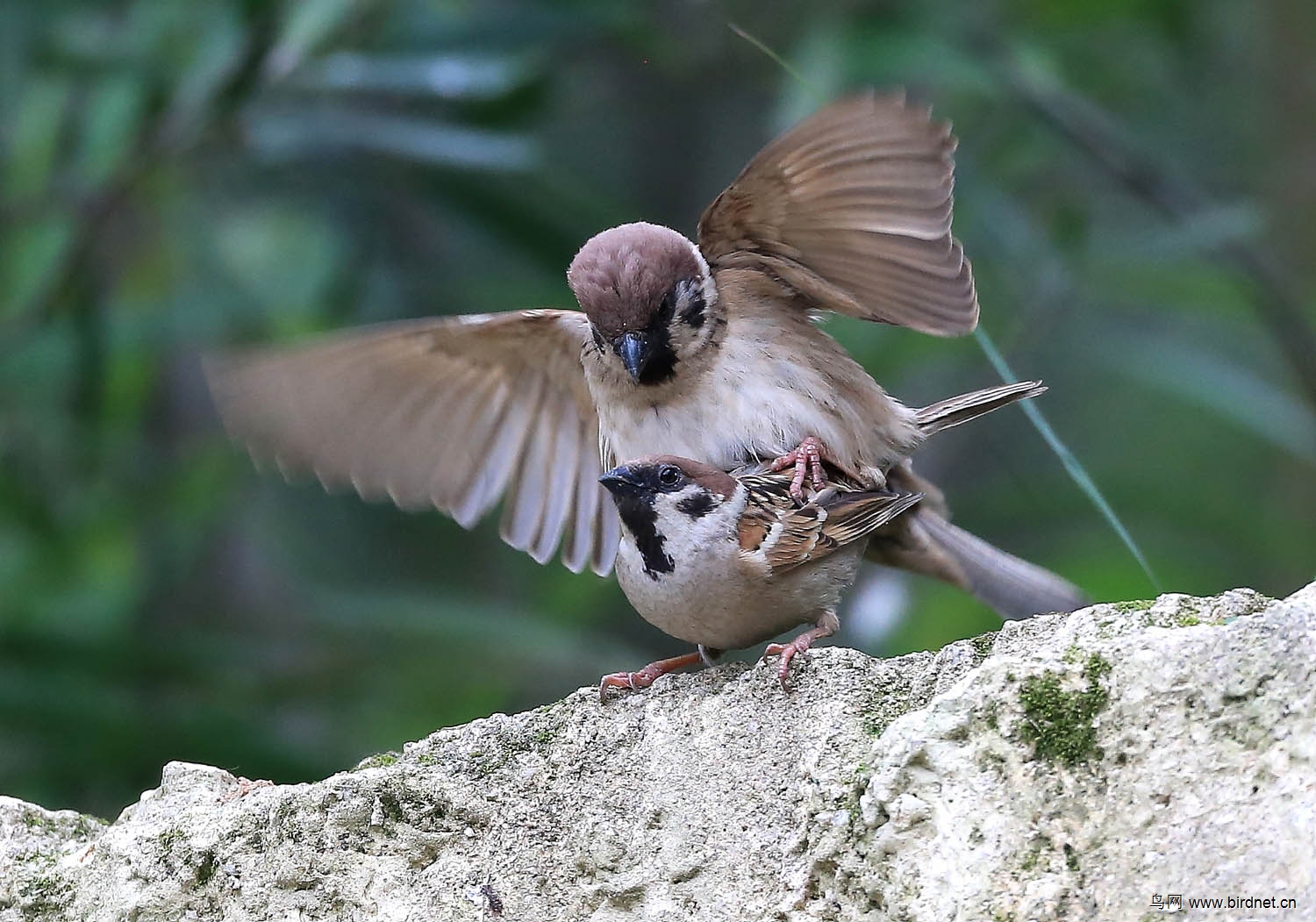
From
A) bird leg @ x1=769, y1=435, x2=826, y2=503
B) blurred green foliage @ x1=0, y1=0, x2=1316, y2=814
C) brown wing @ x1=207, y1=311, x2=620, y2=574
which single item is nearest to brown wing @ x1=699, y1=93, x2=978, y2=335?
bird leg @ x1=769, y1=435, x2=826, y2=503

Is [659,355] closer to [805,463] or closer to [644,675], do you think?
[805,463]

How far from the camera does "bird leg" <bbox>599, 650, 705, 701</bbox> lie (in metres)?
2.44

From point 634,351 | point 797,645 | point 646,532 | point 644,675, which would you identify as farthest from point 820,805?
point 634,351

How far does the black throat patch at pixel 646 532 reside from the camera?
2.62 meters

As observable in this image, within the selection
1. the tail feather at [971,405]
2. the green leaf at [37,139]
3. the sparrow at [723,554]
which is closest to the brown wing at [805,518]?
the sparrow at [723,554]

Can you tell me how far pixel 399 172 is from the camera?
5.32 meters

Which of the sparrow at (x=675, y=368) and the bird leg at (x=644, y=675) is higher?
the sparrow at (x=675, y=368)

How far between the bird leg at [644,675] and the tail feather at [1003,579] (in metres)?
0.66

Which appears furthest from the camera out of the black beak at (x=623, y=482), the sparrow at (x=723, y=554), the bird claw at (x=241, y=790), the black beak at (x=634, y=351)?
the black beak at (x=634, y=351)

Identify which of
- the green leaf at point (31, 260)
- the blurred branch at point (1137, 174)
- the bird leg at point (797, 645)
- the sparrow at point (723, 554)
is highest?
the green leaf at point (31, 260)

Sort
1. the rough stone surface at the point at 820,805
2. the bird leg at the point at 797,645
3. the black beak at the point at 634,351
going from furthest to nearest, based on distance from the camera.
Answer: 1. the black beak at the point at 634,351
2. the bird leg at the point at 797,645
3. the rough stone surface at the point at 820,805

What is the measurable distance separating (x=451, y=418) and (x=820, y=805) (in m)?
1.73

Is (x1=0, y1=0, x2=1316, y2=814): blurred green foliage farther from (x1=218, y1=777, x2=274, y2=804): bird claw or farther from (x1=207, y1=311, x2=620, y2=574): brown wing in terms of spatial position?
(x1=218, y1=777, x2=274, y2=804): bird claw

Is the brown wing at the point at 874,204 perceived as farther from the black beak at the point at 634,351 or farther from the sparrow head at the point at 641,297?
the black beak at the point at 634,351
